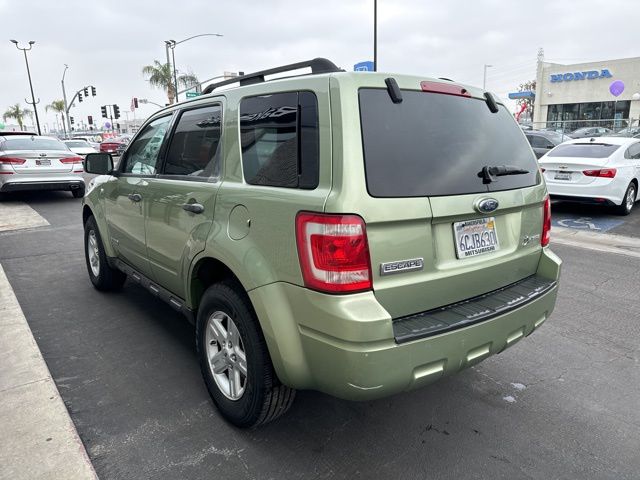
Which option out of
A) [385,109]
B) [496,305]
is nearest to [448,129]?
[385,109]

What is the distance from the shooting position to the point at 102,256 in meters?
4.79

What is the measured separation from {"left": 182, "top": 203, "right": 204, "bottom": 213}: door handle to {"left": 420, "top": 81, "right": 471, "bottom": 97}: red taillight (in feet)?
4.61

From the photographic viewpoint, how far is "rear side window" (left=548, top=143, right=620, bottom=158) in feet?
30.5

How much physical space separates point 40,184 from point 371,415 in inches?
425

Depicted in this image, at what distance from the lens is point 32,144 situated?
444 inches

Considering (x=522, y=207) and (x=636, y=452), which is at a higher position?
(x=522, y=207)

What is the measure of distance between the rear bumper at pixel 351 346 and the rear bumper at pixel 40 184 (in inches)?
419

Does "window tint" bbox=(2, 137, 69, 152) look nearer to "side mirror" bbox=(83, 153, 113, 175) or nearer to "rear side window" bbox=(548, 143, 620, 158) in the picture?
"side mirror" bbox=(83, 153, 113, 175)

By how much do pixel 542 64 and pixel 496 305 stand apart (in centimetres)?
4639

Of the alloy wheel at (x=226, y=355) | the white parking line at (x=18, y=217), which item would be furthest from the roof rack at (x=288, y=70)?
the white parking line at (x=18, y=217)

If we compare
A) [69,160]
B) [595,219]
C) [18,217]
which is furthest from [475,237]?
[69,160]

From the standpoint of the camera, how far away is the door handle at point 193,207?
9.32ft

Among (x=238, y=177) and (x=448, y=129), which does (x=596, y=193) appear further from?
(x=238, y=177)

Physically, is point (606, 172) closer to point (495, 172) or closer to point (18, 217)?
point (495, 172)
